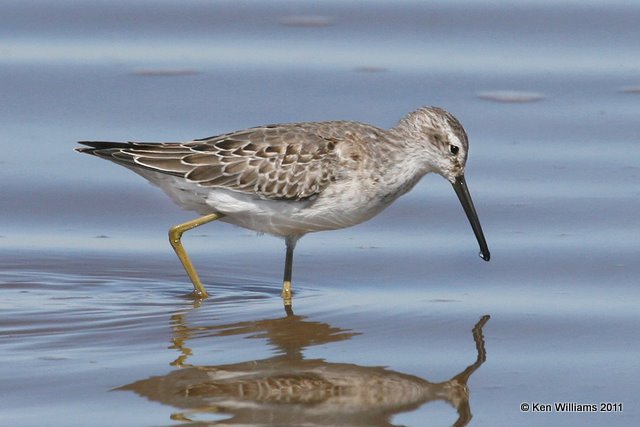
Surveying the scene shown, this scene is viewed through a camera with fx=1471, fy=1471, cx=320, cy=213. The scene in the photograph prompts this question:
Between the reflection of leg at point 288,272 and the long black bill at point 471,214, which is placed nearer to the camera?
the reflection of leg at point 288,272

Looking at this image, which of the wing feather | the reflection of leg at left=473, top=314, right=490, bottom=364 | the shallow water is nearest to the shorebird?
the wing feather

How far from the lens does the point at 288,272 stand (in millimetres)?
9594

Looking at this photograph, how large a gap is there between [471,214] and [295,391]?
2.86 metres

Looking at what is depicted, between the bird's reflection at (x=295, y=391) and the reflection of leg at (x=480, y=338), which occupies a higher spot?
the reflection of leg at (x=480, y=338)

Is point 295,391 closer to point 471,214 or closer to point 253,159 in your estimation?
point 253,159

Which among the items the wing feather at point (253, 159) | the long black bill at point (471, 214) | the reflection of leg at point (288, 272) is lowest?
the reflection of leg at point (288, 272)

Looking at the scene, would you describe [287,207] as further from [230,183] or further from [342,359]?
[342,359]

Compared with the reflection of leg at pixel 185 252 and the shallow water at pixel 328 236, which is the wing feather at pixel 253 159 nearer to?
the reflection of leg at pixel 185 252

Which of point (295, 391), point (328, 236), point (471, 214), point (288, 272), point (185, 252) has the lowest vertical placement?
point (295, 391)

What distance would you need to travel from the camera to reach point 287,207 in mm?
9469

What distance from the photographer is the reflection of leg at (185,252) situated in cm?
954

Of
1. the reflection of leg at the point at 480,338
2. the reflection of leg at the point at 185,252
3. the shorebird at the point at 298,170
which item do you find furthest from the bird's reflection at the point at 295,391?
the shorebird at the point at 298,170

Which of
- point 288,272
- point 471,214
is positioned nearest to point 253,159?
point 288,272

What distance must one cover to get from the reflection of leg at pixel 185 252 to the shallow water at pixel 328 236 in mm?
155
